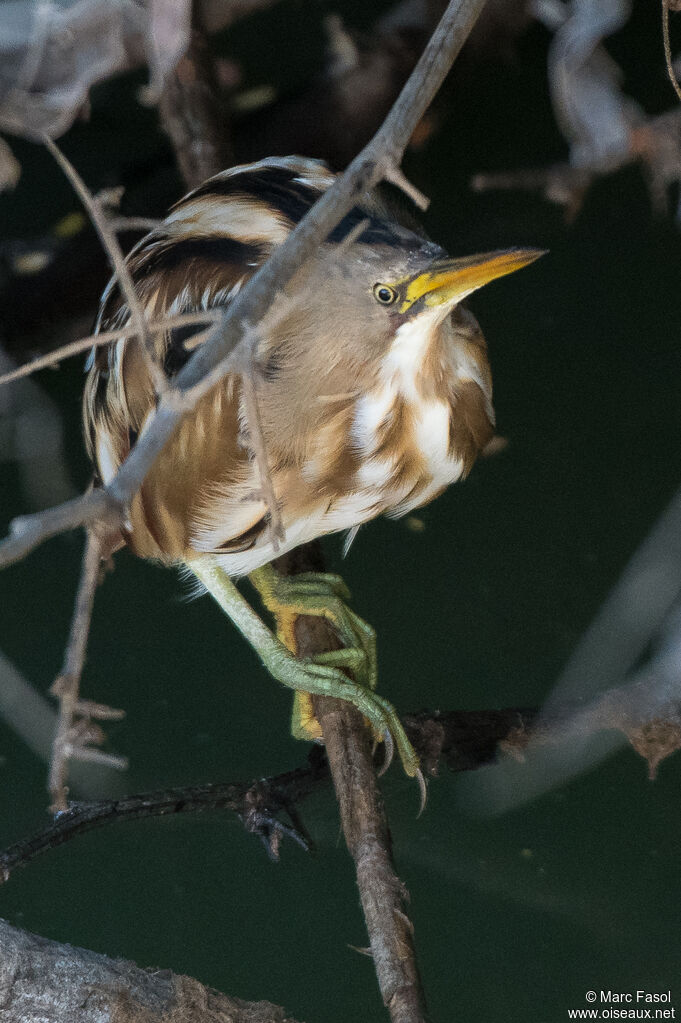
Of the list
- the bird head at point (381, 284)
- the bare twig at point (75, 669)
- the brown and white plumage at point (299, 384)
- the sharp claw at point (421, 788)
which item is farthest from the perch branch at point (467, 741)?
the bare twig at point (75, 669)

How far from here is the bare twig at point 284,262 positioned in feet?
1.68

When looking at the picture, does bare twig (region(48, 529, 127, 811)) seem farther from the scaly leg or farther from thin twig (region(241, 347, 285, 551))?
the scaly leg

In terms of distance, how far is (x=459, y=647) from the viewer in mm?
1674

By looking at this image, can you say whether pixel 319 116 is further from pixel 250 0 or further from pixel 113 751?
pixel 113 751

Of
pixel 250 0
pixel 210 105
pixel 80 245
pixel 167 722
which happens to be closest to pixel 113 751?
pixel 167 722

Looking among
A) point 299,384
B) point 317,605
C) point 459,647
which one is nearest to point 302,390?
point 299,384

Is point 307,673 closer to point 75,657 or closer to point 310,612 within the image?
point 310,612

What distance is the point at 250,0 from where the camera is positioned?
5.96 ft

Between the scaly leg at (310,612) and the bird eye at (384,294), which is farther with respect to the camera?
the scaly leg at (310,612)

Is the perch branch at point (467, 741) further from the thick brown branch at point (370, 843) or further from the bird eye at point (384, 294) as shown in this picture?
the bird eye at point (384, 294)

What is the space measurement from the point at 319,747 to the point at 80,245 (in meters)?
1.05

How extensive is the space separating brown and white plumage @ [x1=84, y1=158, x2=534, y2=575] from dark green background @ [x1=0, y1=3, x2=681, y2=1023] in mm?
462

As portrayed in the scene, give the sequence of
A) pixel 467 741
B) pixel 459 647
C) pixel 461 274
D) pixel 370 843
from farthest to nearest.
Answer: pixel 459 647
pixel 467 741
pixel 370 843
pixel 461 274

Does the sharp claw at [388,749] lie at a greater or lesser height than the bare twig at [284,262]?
lesser
